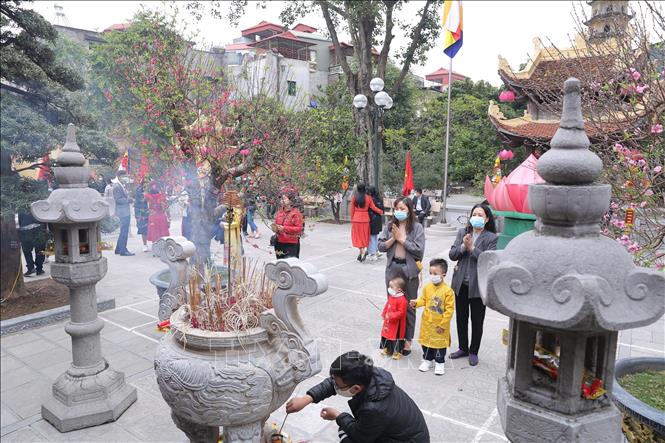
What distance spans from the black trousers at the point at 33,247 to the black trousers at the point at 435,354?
5.67 m

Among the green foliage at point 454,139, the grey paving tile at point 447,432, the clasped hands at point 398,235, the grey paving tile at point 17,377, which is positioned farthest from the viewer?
→ the green foliage at point 454,139

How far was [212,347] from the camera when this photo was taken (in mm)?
2574

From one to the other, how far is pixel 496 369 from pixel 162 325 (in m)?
3.22

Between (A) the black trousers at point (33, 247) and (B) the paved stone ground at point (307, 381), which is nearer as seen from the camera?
(B) the paved stone ground at point (307, 381)

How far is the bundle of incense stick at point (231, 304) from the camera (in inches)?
107

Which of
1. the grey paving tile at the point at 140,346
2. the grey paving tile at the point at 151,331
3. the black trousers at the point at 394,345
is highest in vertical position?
the black trousers at the point at 394,345

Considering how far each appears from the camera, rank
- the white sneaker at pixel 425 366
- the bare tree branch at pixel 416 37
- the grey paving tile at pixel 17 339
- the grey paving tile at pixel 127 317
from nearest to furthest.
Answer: the white sneaker at pixel 425 366 → the grey paving tile at pixel 17 339 → the grey paving tile at pixel 127 317 → the bare tree branch at pixel 416 37

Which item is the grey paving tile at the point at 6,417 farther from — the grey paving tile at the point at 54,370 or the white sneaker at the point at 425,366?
the white sneaker at the point at 425,366

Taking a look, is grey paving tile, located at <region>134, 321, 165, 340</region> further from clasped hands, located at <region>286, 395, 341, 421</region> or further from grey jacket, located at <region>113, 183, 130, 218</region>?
grey jacket, located at <region>113, 183, 130, 218</region>

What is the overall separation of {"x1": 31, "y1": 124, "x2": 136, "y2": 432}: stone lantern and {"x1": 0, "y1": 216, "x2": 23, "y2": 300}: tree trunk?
3.12m

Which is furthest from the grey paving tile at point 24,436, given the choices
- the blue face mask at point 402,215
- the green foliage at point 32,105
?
the blue face mask at point 402,215

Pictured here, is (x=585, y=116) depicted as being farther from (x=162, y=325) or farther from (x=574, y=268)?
(x=162, y=325)

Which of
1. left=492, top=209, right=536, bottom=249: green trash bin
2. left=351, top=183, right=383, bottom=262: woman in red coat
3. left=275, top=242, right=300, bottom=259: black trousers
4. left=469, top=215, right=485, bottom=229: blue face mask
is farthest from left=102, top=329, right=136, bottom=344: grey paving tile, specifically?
left=492, top=209, right=536, bottom=249: green trash bin

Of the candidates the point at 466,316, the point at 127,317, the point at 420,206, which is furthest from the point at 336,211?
the point at 466,316
